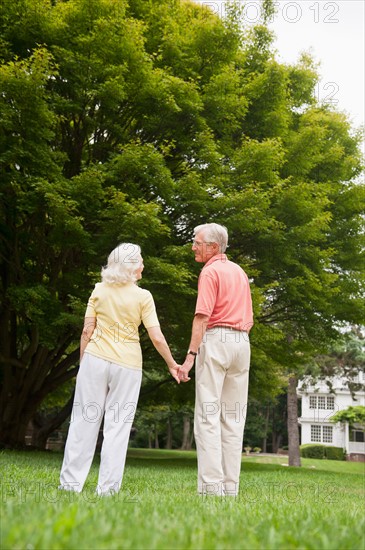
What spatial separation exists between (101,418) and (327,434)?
60.2m

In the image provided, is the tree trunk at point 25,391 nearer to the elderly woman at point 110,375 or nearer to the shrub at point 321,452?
the elderly woman at point 110,375

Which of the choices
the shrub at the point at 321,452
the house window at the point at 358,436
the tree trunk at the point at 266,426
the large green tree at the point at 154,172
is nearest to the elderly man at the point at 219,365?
the large green tree at the point at 154,172

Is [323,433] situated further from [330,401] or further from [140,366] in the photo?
[140,366]

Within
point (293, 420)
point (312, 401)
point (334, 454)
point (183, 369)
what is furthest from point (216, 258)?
point (312, 401)

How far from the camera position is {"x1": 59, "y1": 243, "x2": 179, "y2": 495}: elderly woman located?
14.8 ft

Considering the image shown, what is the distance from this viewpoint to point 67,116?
41.8 ft

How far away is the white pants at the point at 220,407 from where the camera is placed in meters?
4.76

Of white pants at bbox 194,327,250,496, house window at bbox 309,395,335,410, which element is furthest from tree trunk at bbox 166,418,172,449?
white pants at bbox 194,327,250,496

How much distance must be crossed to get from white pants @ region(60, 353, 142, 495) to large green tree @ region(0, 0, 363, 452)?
6.16 m

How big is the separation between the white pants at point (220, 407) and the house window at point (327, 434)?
5901 centimetres

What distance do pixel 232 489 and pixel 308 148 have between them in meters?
10.9

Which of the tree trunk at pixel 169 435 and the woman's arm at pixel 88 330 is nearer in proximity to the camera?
the woman's arm at pixel 88 330

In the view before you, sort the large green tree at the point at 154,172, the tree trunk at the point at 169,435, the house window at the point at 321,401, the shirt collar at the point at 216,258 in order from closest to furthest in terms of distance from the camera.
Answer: the shirt collar at the point at 216,258
the large green tree at the point at 154,172
the tree trunk at the point at 169,435
the house window at the point at 321,401

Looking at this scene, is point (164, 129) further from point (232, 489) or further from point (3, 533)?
point (3, 533)
